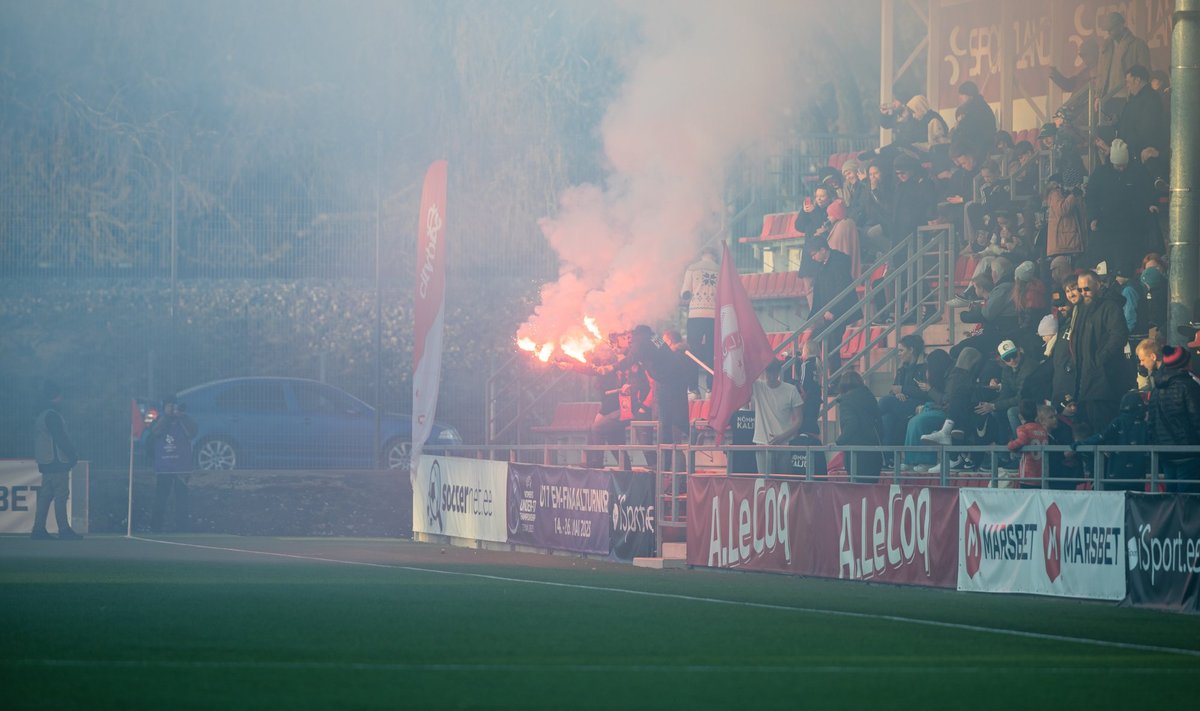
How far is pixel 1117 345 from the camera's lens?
59.3 feet

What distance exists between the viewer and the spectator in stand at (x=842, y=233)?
25.1 meters

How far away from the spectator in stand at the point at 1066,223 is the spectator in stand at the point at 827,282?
13.2 feet

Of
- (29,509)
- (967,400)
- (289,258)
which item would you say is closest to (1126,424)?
(967,400)

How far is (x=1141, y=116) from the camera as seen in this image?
826 inches

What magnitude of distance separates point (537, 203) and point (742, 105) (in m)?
11.0

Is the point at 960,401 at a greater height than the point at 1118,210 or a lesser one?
lesser

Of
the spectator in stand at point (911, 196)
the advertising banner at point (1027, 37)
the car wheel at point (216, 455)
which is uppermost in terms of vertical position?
the advertising banner at point (1027, 37)

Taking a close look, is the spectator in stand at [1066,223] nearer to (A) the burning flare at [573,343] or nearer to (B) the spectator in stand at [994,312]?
(B) the spectator in stand at [994,312]

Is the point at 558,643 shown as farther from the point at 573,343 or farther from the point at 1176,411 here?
the point at 573,343

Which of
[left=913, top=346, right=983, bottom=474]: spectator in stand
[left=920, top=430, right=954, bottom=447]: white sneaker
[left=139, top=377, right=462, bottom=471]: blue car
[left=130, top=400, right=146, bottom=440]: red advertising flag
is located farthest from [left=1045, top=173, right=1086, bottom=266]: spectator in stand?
[left=130, top=400, right=146, bottom=440]: red advertising flag

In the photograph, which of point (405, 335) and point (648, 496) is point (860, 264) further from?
point (405, 335)

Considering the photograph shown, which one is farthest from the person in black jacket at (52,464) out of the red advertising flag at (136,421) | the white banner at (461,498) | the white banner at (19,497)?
the white banner at (461,498)

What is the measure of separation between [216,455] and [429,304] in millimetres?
7315

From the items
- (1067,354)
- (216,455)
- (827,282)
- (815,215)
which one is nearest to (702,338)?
(827,282)
